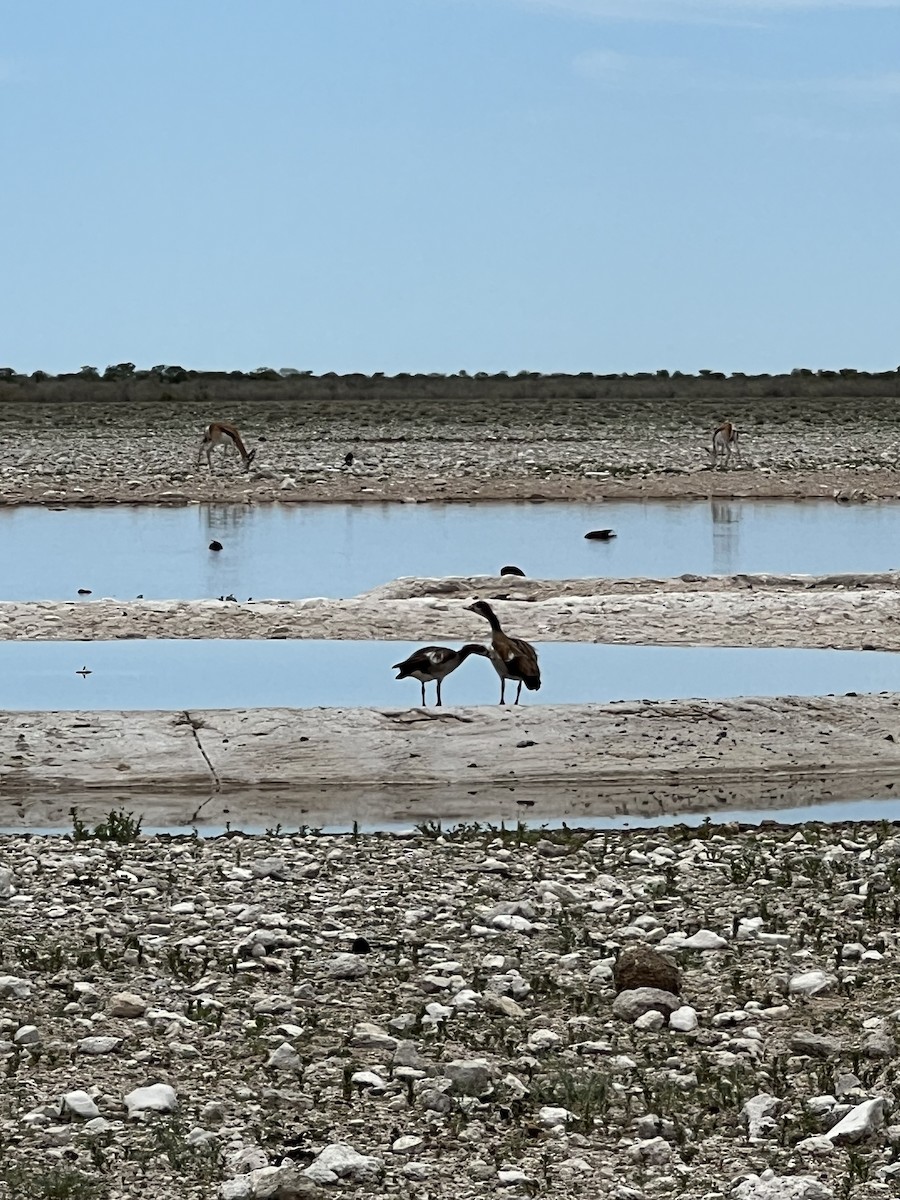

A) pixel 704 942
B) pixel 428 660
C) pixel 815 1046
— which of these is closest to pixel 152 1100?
pixel 815 1046

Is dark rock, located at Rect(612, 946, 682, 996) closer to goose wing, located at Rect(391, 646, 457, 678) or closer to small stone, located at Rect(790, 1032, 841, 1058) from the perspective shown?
small stone, located at Rect(790, 1032, 841, 1058)

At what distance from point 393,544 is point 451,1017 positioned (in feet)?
66.5

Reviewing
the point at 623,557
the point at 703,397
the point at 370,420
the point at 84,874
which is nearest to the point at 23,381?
the point at 703,397

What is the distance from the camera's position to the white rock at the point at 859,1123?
5367mm

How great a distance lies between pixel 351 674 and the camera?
14.8m

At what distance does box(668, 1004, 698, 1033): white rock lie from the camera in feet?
21.0

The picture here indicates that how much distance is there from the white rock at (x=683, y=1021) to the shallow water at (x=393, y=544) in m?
13.5

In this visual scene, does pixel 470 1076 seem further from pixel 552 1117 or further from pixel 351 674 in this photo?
pixel 351 674

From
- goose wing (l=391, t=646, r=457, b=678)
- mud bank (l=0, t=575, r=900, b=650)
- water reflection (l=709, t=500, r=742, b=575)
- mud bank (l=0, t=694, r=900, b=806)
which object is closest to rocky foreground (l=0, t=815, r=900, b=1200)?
mud bank (l=0, t=694, r=900, b=806)

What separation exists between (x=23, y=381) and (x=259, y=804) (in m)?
96.1

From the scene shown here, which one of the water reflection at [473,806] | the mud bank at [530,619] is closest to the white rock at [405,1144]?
the water reflection at [473,806]

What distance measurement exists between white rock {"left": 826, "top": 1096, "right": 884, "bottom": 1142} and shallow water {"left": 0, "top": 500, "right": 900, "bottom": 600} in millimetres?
14557

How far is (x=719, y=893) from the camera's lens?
8.25 meters

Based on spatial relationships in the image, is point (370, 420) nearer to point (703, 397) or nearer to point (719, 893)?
point (703, 397)
